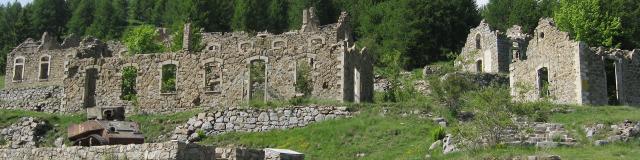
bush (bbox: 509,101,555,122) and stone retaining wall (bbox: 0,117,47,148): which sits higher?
bush (bbox: 509,101,555,122)

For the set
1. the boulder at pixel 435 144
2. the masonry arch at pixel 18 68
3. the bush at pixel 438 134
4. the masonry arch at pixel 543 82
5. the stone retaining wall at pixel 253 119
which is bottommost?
the boulder at pixel 435 144

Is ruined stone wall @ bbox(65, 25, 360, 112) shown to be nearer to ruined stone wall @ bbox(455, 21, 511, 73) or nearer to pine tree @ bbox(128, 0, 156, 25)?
ruined stone wall @ bbox(455, 21, 511, 73)

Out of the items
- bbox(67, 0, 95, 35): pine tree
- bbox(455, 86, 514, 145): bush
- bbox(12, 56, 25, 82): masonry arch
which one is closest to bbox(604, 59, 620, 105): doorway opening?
bbox(455, 86, 514, 145): bush

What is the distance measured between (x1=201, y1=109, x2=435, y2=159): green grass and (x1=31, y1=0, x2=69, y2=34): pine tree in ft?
173

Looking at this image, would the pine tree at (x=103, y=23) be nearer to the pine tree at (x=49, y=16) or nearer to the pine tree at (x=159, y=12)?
the pine tree at (x=49, y=16)

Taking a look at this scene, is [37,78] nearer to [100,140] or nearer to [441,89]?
[441,89]

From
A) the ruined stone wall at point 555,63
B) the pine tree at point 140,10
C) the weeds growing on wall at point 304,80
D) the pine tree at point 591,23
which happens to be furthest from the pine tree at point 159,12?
the weeds growing on wall at point 304,80

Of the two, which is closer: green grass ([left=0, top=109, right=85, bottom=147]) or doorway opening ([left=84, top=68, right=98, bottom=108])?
green grass ([left=0, top=109, right=85, bottom=147])

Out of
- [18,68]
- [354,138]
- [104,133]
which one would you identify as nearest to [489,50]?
[354,138]

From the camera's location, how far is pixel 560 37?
120ft

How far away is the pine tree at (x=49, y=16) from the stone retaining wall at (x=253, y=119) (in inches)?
1962

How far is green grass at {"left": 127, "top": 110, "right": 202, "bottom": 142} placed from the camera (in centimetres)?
3086

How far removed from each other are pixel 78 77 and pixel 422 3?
2612 cm

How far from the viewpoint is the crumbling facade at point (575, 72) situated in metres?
35.7
